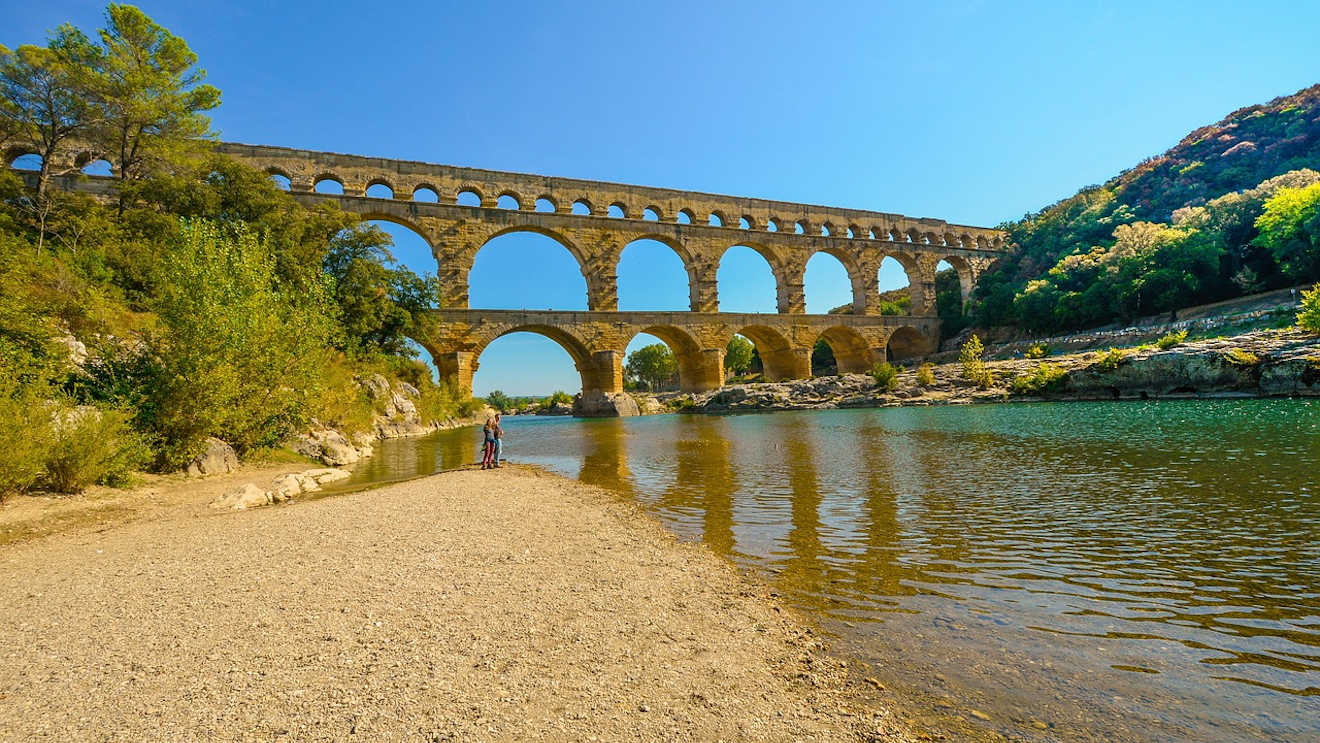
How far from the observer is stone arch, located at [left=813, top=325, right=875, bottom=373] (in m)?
34.6

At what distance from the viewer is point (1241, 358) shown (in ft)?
52.7

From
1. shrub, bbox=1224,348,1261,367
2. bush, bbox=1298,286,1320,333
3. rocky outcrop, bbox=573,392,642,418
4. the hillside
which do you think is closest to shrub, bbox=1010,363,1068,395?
shrub, bbox=1224,348,1261,367

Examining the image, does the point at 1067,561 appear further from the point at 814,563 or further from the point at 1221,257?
the point at 1221,257

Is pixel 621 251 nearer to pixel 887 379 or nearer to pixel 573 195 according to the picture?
pixel 573 195

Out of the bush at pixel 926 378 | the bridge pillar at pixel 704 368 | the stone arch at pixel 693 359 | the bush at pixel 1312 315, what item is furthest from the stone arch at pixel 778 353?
the bush at pixel 1312 315

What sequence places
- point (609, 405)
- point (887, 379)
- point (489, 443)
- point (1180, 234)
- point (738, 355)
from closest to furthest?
point (489, 443) < point (887, 379) < point (609, 405) < point (1180, 234) < point (738, 355)

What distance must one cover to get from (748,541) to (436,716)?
2.92m

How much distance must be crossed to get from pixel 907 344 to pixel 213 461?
38883mm

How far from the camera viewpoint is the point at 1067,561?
11.6ft

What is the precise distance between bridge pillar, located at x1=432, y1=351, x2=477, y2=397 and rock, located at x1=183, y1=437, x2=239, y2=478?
645 inches

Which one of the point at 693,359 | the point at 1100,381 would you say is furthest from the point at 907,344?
the point at 1100,381

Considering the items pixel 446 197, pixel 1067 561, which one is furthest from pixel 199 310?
pixel 446 197

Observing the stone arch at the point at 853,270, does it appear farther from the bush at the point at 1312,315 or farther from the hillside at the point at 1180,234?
the bush at the point at 1312,315

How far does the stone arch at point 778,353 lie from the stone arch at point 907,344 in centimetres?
849
